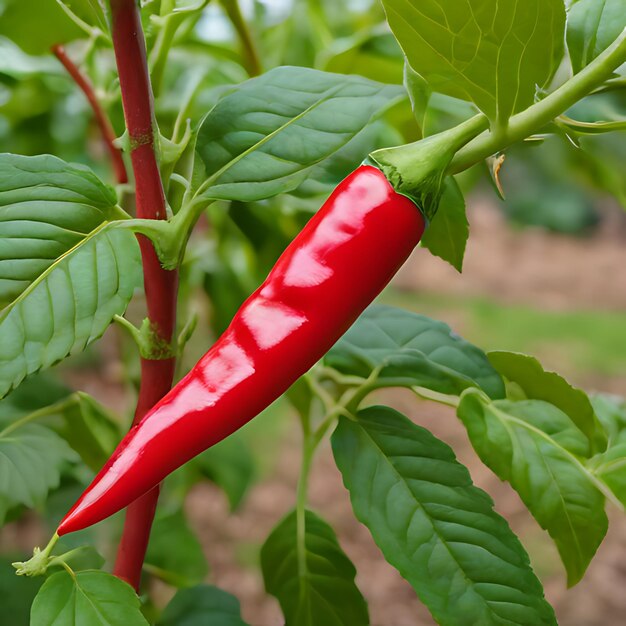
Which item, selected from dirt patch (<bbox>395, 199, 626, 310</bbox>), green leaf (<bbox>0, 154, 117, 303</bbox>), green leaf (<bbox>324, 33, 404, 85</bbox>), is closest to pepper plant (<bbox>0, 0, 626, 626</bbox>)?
green leaf (<bbox>0, 154, 117, 303</bbox>)

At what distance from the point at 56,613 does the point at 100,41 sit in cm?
44

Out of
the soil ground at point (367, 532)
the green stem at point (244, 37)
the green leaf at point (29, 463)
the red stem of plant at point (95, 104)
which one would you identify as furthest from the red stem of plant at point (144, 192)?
the soil ground at point (367, 532)

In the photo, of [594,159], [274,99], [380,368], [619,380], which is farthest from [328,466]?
[274,99]

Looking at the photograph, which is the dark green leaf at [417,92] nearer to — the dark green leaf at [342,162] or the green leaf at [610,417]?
the dark green leaf at [342,162]

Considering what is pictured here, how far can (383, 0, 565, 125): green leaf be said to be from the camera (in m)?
0.41

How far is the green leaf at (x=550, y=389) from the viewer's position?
1.80ft

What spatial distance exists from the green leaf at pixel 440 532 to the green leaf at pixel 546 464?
3cm

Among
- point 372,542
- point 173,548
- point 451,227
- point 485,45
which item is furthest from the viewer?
point 372,542

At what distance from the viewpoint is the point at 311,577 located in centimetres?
62

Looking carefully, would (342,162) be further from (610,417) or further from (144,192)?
(610,417)

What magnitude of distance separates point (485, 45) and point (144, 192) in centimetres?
21

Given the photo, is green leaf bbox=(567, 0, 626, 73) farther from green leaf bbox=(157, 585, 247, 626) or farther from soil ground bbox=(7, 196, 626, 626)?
soil ground bbox=(7, 196, 626, 626)

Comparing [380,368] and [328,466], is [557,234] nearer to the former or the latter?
[328,466]

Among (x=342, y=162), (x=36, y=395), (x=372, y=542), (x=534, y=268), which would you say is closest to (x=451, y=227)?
(x=342, y=162)
